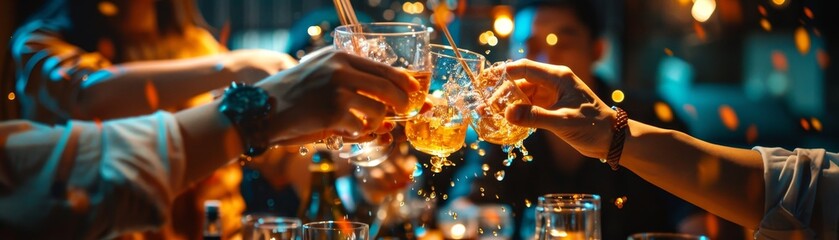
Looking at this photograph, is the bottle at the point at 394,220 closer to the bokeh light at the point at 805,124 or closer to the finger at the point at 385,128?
the finger at the point at 385,128

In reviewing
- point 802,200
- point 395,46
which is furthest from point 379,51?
point 802,200

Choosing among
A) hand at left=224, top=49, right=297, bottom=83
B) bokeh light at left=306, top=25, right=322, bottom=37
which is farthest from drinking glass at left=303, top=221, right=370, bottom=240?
bokeh light at left=306, top=25, right=322, bottom=37

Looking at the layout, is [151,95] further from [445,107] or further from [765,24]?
[765,24]

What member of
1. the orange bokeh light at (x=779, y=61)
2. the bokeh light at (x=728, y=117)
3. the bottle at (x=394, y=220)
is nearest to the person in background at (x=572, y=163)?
the bottle at (x=394, y=220)

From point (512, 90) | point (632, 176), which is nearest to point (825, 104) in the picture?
point (632, 176)

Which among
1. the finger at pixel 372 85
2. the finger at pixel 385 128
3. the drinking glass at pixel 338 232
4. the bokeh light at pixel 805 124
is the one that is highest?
the finger at pixel 372 85

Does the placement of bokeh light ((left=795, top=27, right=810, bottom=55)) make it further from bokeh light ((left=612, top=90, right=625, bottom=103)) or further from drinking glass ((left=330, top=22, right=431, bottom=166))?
drinking glass ((left=330, top=22, right=431, bottom=166))
